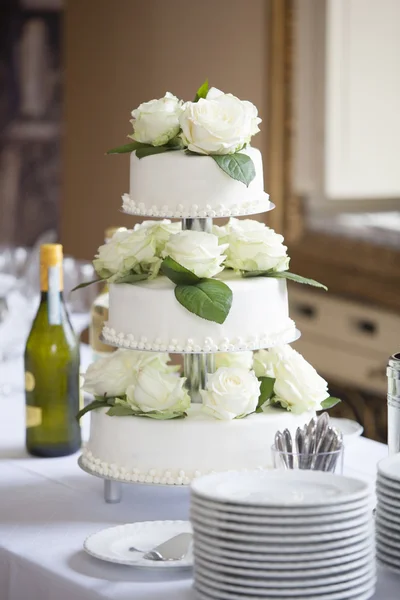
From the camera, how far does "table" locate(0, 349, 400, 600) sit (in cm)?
113

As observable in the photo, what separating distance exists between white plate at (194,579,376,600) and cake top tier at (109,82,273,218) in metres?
0.54

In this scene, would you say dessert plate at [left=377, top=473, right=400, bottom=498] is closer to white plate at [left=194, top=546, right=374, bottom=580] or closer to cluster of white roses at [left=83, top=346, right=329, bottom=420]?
white plate at [left=194, top=546, right=374, bottom=580]

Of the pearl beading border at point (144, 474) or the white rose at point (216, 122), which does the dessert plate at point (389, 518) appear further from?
the white rose at point (216, 122)

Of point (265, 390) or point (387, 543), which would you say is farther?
point (265, 390)

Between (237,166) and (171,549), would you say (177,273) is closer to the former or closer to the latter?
(237,166)

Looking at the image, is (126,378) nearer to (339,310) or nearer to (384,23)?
(339,310)

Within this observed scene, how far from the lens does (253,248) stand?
1.40 m

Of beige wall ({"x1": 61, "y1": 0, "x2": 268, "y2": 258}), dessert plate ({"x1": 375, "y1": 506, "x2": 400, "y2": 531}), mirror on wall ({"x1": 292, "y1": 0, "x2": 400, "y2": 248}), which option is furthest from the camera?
beige wall ({"x1": 61, "y1": 0, "x2": 268, "y2": 258})

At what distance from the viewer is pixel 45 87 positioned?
222 inches

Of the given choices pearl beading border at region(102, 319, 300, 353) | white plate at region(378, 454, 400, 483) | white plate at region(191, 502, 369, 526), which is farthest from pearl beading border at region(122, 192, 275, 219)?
white plate at region(191, 502, 369, 526)

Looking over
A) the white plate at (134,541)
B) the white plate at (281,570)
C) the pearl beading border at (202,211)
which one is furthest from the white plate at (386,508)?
the pearl beading border at (202,211)

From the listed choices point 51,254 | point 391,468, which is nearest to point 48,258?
point 51,254

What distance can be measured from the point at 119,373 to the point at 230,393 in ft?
0.59

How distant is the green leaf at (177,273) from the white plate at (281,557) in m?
0.45
